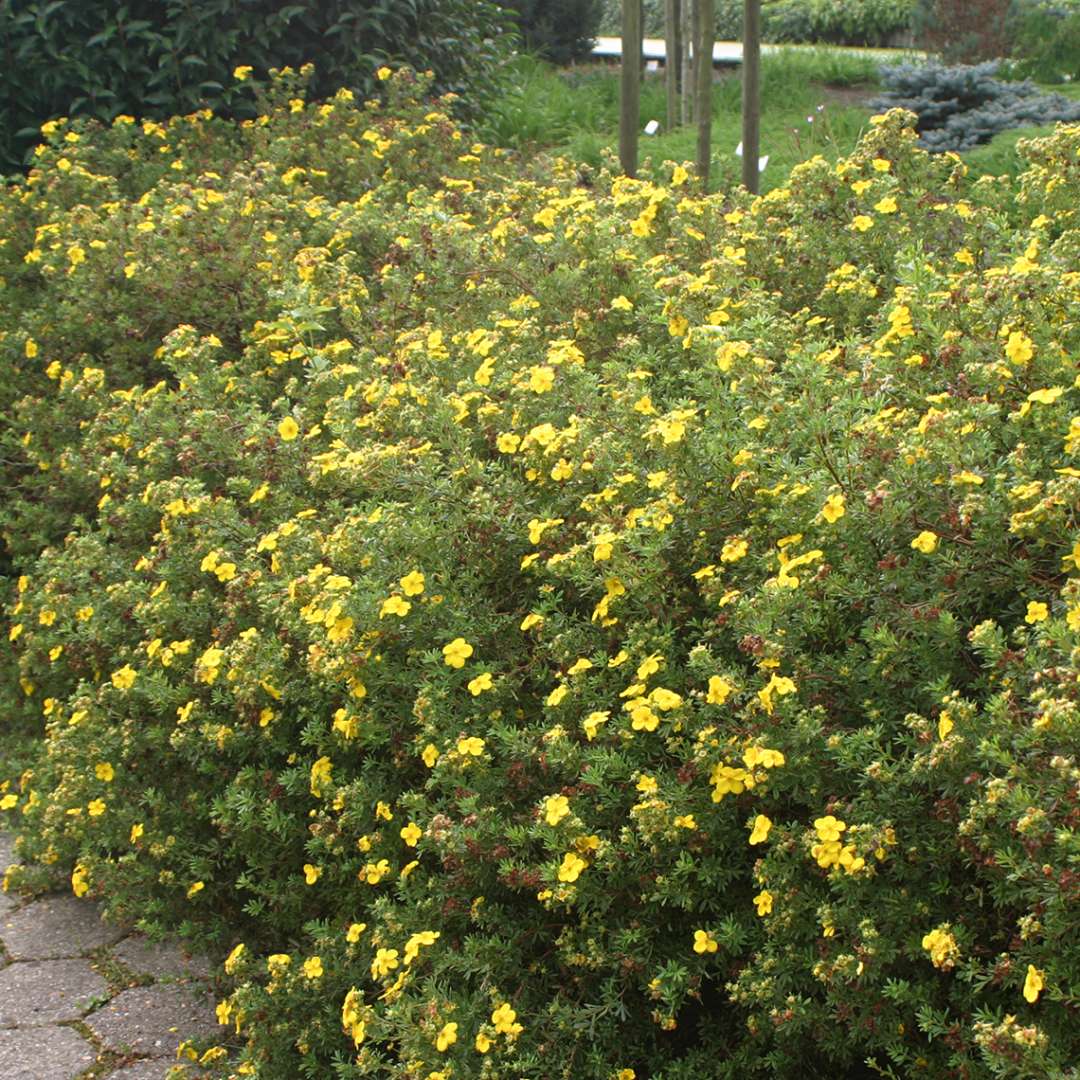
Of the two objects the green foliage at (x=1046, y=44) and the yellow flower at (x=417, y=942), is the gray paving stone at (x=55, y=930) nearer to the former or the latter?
the yellow flower at (x=417, y=942)

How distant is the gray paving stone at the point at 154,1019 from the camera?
2982mm

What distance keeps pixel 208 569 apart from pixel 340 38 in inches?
193

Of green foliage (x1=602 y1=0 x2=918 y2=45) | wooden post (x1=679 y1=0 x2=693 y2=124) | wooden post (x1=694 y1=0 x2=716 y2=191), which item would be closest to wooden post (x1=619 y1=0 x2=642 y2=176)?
wooden post (x1=694 y1=0 x2=716 y2=191)

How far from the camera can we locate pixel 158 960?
3.29 meters

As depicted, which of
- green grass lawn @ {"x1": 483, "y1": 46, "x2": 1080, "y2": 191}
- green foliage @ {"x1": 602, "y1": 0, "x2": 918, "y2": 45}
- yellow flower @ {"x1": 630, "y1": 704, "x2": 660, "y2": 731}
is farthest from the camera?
green foliage @ {"x1": 602, "y1": 0, "x2": 918, "y2": 45}

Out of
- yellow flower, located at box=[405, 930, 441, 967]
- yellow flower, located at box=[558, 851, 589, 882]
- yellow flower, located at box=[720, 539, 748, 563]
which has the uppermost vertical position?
yellow flower, located at box=[720, 539, 748, 563]

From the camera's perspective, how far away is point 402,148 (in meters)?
5.95

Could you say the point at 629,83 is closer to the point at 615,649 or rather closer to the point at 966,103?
the point at 615,649

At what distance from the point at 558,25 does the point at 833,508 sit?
15.8m

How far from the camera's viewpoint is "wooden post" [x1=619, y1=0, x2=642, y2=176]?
19.5 ft

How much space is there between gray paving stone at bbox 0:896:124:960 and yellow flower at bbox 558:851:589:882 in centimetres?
158

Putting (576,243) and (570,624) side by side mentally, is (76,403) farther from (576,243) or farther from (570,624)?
(570,624)

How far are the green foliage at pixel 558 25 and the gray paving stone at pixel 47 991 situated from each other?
1478 centimetres

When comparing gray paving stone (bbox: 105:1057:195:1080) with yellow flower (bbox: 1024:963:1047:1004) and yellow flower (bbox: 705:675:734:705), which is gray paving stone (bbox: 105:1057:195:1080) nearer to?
yellow flower (bbox: 705:675:734:705)
